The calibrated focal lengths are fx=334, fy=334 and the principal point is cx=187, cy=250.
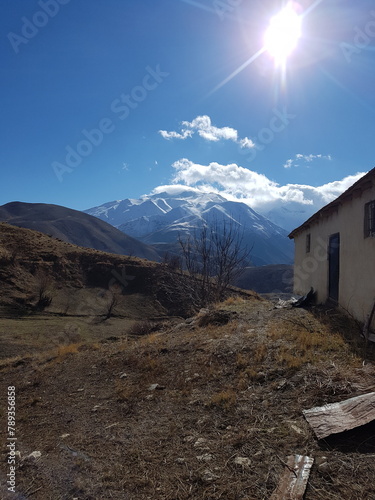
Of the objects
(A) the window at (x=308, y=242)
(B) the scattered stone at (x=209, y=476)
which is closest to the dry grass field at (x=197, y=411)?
(B) the scattered stone at (x=209, y=476)

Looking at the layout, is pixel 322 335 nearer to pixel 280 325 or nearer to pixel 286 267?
pixel 280 325

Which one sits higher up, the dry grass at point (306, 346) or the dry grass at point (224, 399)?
the dry grass at point (306, 346)

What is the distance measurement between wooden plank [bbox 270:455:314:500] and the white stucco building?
5400 millimetres

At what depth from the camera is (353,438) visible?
3443 millimetres

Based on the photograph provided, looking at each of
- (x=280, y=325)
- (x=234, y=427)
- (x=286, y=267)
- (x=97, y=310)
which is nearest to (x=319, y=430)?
(x=234, y=427)

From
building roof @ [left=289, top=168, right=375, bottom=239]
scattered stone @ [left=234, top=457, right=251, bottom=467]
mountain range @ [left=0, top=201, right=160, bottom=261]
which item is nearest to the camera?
scattered stone @ [left=234, top=457, right=251, bottom=467]

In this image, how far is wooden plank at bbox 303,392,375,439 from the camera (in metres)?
3.51

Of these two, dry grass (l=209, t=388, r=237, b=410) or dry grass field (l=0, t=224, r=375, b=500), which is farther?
dry grass (l=209, t=388, r=237, b=410)

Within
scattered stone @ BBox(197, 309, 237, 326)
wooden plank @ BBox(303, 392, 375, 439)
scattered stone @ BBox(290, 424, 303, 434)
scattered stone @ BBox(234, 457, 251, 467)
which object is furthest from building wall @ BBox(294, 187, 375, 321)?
scattered stone @ BBox(234, 457, 251, 467)

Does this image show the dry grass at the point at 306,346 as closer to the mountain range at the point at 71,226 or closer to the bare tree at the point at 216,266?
the bare tree at the point at 216,266

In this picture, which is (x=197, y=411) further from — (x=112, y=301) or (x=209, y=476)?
(x=112, y=301)

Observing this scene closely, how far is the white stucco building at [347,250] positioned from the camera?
25.3 ft

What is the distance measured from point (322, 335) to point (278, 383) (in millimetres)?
2745

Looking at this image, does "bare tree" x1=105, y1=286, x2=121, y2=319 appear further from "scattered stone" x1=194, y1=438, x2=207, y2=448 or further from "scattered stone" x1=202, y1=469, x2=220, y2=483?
"scattered stone" x1=202, y1=469, x2=220, y2=483
